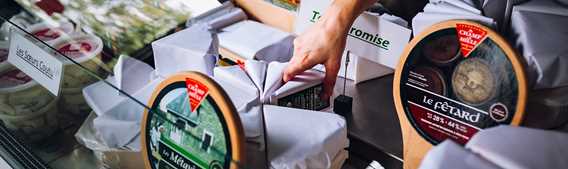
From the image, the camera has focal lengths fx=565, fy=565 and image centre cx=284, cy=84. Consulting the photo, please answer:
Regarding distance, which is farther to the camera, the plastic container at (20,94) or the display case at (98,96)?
the plastic container at (20,94)

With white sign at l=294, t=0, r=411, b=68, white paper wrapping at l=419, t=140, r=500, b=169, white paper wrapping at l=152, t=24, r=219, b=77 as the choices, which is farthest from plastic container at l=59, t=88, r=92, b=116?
white paper wrapping at l=419, t=140, r=500, b=169

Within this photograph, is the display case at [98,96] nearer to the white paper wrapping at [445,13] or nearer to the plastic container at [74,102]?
the plastic container at [74,102]

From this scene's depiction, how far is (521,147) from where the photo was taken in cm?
62

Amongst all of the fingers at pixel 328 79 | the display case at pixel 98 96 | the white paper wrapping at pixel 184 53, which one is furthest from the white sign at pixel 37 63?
the fingers at pixel 328 79

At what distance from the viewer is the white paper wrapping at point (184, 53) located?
3.36 ft

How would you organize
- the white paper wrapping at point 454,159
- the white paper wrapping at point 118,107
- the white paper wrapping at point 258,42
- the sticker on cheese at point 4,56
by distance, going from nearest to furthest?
the white paper wrapping at point 454,159 < the white paper wrapping at point 118,107 < the sticker on cheese at point 4,56 < the white paper wrapping at point 258,42

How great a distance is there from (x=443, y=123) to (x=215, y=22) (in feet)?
2.13

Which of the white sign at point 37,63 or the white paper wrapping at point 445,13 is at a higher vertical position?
the white paper wrapping at point 445,13

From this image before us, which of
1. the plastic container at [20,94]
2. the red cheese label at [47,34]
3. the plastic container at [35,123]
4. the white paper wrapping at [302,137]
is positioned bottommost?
the plastic container at [35,123]

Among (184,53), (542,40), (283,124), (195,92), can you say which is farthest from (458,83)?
(184,53)

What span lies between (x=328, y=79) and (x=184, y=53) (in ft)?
0.88

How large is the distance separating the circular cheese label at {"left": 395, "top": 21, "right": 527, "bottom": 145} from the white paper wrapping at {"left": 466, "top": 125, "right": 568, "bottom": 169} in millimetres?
70

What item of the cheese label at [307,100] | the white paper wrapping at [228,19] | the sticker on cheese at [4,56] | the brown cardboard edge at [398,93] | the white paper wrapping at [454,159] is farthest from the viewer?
the white paper wrapping at [228,19]

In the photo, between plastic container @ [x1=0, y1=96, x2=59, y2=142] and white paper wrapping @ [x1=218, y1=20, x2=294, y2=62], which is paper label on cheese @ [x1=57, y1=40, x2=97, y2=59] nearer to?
plastic container @ [x1=0, y1=96, x2=59, y2=142]
